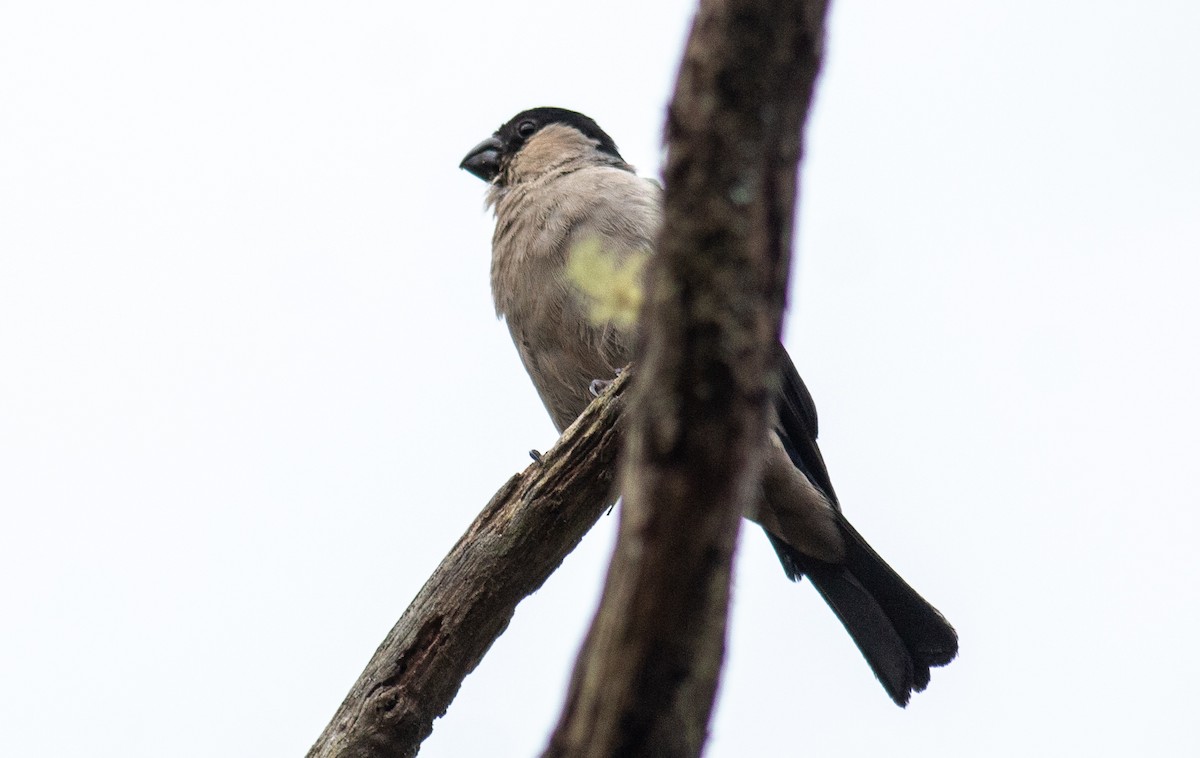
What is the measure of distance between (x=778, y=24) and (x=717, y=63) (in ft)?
0.26

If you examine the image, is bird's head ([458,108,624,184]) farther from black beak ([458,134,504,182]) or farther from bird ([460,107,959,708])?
bird ([460,107,959,708])

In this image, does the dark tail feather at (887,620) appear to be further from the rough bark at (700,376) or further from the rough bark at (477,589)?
the rough bark at (700,376)

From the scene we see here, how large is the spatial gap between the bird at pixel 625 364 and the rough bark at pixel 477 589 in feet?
3.12

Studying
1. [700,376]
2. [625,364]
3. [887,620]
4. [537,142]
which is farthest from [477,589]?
[537,142]

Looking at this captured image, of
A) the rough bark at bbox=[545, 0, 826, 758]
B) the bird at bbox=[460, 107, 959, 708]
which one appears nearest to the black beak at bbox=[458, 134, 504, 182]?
the bird at bbox=[460, 107, 959, 708]

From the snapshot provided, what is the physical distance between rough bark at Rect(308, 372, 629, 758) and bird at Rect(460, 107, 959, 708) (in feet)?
3.12

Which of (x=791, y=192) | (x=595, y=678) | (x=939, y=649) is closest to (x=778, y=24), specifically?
(x=791, y=192)

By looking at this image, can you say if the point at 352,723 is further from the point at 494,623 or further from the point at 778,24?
the point at 778,24

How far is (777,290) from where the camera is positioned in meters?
1.50

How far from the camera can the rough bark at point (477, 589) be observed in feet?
11.9

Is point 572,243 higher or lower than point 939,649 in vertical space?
higher

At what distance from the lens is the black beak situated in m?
6.83

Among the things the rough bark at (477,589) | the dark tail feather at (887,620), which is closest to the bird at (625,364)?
the dark tail feather at (887,620)

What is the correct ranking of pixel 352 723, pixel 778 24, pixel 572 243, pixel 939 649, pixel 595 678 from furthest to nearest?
pixel 572 243, pixel 939 649, pixel 352 723, pixel 595 678, pixel 778 24
